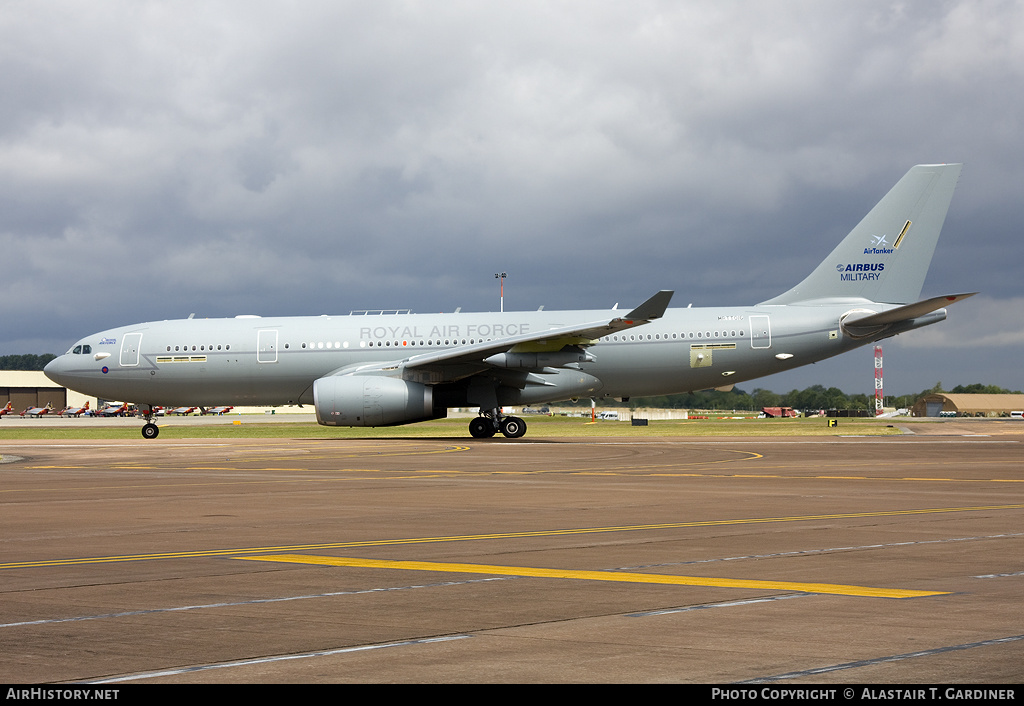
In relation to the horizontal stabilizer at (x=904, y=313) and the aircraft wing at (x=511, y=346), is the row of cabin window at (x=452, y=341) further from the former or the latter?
the horizontal stabilizer at (x=904, y=313)

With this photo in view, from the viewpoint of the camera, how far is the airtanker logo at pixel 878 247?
129 ft

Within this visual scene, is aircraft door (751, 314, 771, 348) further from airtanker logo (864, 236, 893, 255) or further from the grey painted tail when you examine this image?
airtanker logo (864, 236, 893, 255)

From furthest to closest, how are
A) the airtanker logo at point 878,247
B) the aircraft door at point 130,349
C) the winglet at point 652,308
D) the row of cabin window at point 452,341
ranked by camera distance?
the aircraft door at point 130,349 < the airtanker logo at point 878,247 < the row of cabin window at point 452,341 < the winglet at point 652,308

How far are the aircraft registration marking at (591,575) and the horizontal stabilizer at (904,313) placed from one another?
29293mm

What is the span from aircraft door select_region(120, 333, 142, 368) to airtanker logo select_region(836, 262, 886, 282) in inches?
1018

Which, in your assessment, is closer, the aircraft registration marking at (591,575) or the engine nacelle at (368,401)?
the aircraft registration marking at (591,575)

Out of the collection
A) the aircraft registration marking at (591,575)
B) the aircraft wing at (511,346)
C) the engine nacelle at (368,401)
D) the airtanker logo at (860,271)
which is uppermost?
the airtanker logo at (860,271)

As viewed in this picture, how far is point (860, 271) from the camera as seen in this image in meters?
39.5

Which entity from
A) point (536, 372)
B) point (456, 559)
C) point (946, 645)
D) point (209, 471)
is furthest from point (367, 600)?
point (536, 372)

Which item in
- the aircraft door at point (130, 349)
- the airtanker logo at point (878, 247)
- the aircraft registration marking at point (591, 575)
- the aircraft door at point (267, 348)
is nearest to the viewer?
the aircraft registration marking at point (591, 575)

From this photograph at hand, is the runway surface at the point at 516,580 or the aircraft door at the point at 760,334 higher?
the aircraft door at the point at 760,334

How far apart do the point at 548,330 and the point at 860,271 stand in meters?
11.9

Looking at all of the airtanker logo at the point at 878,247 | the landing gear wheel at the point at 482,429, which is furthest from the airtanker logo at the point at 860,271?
the landing gear wheel at the point at 482,429

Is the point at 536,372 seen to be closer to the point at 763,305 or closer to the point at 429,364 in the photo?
the point at 429,364
